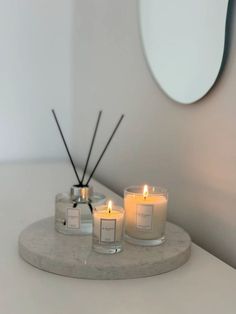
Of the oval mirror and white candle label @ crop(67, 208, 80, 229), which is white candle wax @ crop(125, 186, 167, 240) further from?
the oval mirror

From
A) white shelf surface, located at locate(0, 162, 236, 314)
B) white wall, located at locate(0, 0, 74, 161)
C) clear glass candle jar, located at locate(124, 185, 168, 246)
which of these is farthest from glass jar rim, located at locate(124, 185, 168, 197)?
white wall, located at locate(0, 0, 74, 161)

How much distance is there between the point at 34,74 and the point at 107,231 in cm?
113

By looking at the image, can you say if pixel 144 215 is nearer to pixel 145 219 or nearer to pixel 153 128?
pixel 145 219

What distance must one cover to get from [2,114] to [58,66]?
290 millimetres

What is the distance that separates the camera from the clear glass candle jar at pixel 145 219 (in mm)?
905

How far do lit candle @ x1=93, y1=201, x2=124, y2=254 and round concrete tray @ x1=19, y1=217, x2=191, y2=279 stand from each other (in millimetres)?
15

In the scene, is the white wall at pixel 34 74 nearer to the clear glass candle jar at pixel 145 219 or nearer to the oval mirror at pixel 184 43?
the oval mirror at pixel 184 43

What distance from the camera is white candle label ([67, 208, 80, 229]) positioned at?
3.13ft

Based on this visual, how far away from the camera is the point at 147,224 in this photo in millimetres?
908

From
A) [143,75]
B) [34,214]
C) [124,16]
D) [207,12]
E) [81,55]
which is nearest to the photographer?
[207,12]

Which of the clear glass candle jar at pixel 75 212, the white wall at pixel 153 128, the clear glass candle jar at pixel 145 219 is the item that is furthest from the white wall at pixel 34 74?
the clear glass candle jar at pixel 145 219

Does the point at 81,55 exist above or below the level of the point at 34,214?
above

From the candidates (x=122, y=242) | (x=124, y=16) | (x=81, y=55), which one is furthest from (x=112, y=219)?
(x=81, y=55)

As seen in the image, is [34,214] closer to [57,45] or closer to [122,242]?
[122,242]
